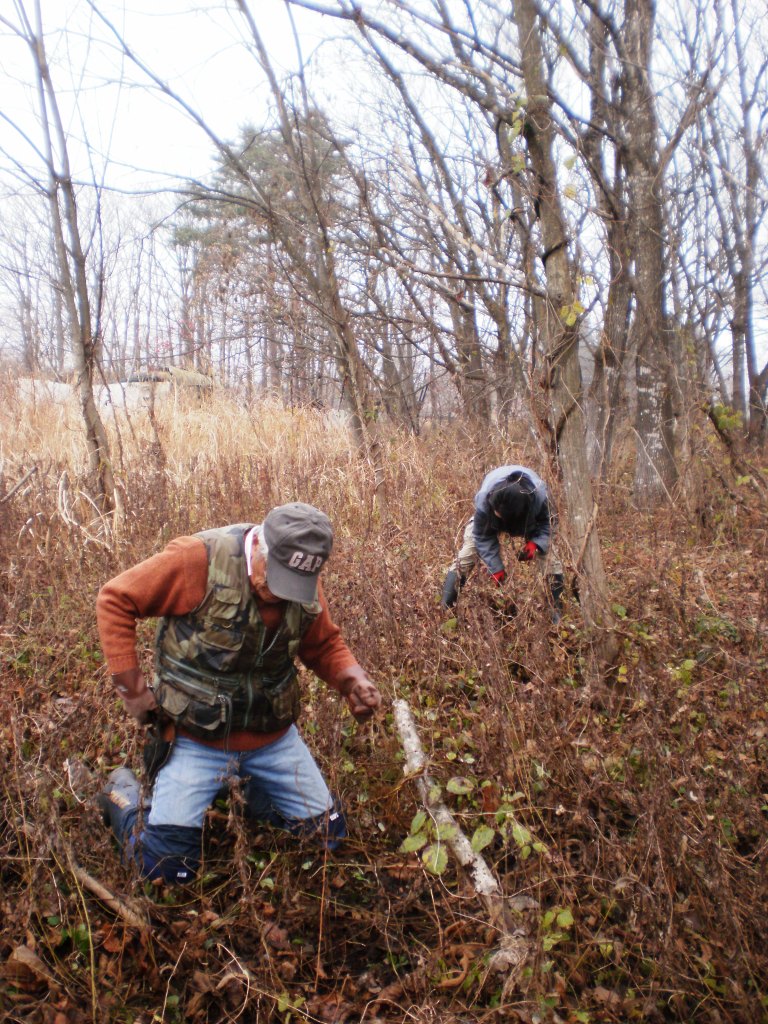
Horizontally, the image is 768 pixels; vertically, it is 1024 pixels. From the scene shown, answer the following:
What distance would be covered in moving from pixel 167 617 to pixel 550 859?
5.20ft

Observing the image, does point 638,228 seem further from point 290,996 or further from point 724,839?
point 290,996

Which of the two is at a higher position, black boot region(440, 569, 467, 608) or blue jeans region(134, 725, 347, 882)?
black boot region(440, 569, 467, 608)

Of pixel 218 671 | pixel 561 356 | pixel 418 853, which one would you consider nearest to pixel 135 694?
pixel 218 671

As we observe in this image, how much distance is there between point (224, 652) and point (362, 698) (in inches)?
21.6

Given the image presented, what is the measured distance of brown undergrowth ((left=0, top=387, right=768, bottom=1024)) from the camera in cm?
214

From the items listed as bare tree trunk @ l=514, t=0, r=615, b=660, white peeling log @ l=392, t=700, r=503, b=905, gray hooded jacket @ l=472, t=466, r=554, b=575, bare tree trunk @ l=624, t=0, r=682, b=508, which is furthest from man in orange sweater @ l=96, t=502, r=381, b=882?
bare tree trunk @ l=624, t=0, r=682, b=508

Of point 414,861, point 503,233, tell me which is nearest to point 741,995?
point 414,861

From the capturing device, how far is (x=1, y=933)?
2195 mm

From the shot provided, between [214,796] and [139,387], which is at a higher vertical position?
[139,387]

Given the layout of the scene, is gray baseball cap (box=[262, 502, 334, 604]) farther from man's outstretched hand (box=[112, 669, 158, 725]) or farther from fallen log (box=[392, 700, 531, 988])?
fallen log (box=[392, 700, 531, 988])

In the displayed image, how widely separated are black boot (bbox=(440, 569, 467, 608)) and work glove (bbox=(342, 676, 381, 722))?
1.74 meters

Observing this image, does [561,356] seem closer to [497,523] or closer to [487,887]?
[497,523]

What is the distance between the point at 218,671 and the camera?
101 inches

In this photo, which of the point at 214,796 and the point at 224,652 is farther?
the point at 214,796
